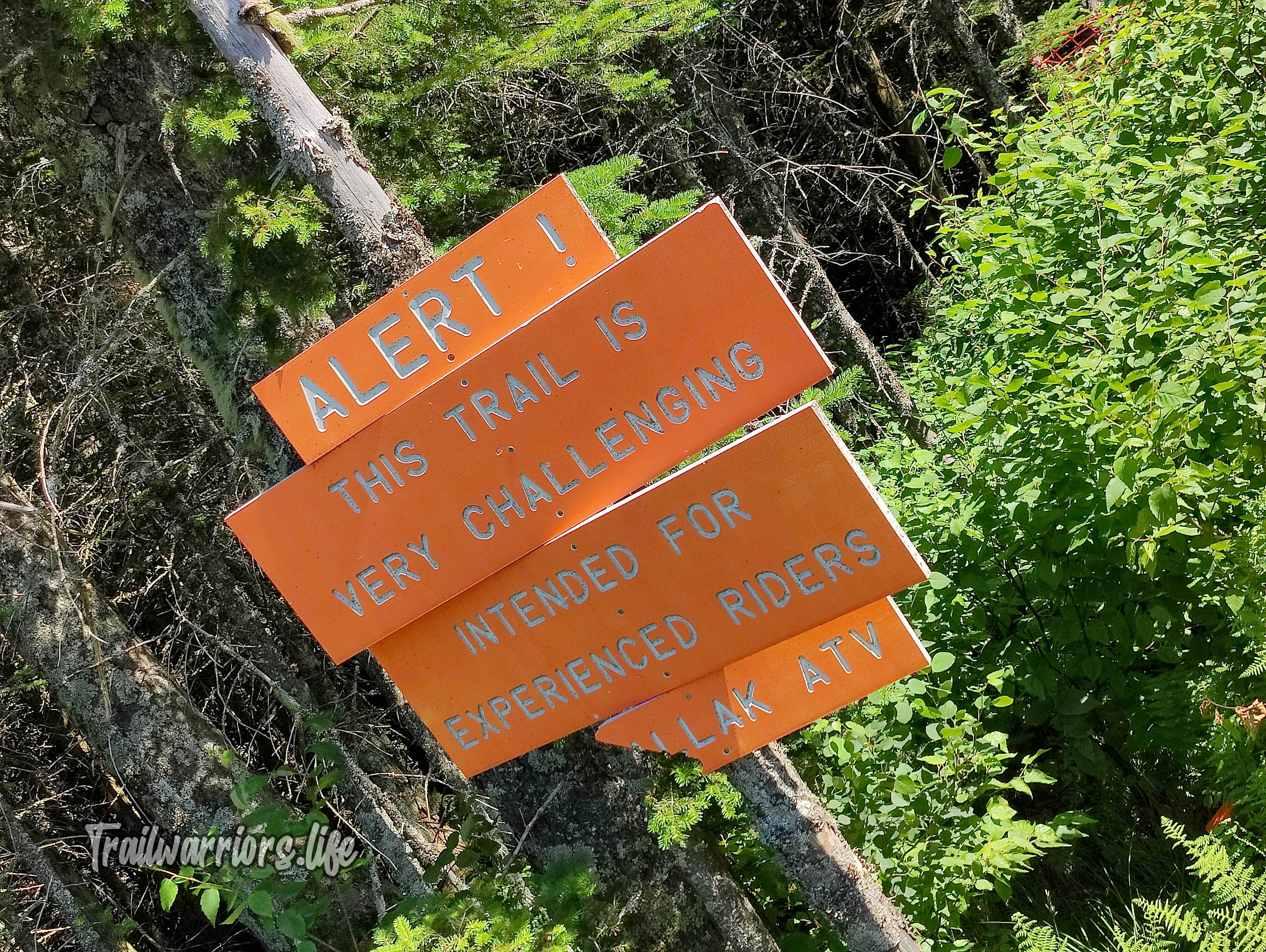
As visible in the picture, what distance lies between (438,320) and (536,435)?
14.6 inches

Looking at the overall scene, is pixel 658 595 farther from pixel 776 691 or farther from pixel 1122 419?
pixel 1122 419

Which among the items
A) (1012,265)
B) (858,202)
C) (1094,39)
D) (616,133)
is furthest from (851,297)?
(1012,265)

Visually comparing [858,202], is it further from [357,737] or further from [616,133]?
[357,737]

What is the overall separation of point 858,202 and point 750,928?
5.08 metres

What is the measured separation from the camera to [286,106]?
7.13 ft

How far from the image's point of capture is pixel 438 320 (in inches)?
76.3

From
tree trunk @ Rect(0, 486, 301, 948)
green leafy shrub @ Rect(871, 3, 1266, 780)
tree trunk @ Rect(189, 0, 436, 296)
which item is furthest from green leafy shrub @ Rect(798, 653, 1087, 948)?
tree trunk @ Rect(0, 486, 301, 948)

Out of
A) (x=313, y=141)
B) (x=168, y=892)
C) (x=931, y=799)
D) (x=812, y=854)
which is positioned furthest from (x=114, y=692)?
(x=931, y=799)

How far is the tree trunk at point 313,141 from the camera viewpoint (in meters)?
2.17

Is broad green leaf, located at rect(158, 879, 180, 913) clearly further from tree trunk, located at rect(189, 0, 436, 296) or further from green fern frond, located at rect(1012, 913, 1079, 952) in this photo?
green fern frond, located at rect(1012, 913, 1079, 952)

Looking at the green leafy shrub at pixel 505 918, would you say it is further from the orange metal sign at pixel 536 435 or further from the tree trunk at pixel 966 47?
the tree trunk at pixel 966 47

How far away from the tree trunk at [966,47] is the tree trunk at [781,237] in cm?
258

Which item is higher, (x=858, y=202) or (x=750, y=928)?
(x=858, y=202)

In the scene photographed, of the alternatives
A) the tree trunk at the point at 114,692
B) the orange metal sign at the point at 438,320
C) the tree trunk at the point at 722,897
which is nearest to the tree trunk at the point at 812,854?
the tree trunk at the point at 722,897
